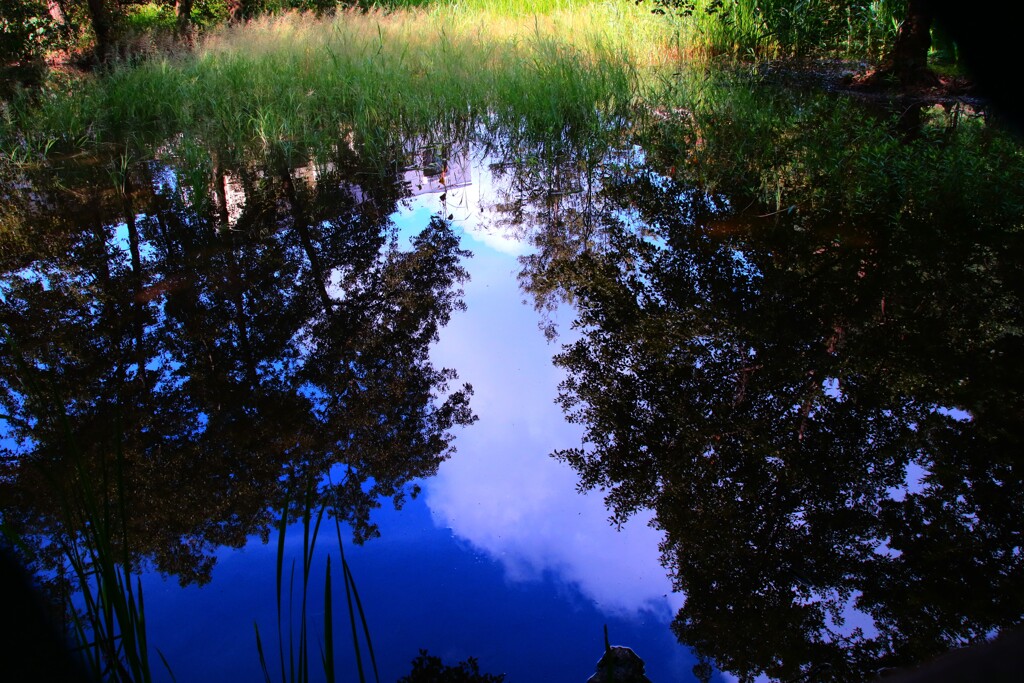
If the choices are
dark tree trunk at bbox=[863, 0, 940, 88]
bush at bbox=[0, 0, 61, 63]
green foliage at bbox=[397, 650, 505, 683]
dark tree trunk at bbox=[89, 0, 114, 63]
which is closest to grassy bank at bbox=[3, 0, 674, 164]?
dark tree trunk at bbox=[89, 0, 114, 63]

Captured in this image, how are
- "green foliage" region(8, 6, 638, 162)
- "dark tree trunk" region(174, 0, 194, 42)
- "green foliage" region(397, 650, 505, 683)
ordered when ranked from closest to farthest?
1. "green foliage" region(397, 650, 505, 683)
2. "green foliage" region(8, 6, 638, 162)
3. "dark tree trunk" region(174, 0, 194, 42)

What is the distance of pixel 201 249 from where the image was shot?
4.04m

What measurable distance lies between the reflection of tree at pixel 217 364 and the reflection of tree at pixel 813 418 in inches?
26.8

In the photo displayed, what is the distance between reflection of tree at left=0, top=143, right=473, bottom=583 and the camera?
229 cm

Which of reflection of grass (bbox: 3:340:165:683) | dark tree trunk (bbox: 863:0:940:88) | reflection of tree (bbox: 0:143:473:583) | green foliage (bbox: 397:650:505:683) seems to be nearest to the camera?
reflection of grass (bbox: 3:340:165:683)

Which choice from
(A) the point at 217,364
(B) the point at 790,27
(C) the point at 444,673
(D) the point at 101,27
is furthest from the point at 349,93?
(C) the point at 444,673

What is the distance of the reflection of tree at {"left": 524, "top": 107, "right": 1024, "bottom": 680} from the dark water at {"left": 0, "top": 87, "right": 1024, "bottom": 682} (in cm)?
1

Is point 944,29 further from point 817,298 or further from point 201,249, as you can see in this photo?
point 201,249

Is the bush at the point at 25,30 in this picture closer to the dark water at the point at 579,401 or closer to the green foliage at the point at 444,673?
the dark water at the point at 579,401

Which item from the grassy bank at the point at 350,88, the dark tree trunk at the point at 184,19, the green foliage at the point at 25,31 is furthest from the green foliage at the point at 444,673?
the green foliage at the point at 25,31

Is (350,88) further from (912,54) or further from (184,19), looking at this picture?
(912,54)

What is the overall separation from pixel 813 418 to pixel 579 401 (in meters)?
0.88

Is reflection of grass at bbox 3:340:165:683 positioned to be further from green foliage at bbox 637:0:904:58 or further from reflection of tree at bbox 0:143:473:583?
green foliage at bbox 637:0:904:58

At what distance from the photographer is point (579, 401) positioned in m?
2.82
